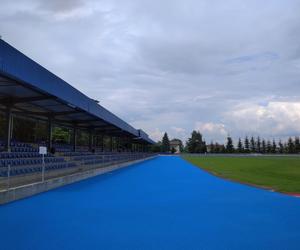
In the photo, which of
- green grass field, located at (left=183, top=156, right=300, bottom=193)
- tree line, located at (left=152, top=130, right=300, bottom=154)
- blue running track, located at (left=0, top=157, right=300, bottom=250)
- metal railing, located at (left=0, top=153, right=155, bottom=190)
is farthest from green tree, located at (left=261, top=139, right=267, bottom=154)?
blue running track, located at (left=0, top=157, right=300, bottom=250)

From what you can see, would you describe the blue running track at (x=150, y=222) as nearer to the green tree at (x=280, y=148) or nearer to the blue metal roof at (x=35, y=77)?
the blue metal roof at (x=35, y=77)

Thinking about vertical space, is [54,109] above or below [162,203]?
above

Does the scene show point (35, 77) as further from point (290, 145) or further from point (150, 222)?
point (290, 145)

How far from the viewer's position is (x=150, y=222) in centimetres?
888

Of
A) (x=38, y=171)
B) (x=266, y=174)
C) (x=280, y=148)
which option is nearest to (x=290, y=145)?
(x=280, y=148)

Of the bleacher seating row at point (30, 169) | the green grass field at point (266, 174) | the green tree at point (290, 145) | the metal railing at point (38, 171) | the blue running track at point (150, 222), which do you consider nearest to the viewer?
the blue running track at point (150, 222)

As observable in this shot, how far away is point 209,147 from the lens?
155m

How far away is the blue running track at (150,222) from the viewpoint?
6875 millimetres

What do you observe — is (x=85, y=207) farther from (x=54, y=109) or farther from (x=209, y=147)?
(x=209, y=147)

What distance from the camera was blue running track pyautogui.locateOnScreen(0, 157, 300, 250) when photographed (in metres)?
6.88

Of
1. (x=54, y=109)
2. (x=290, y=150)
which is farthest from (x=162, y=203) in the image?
(x=290, y=150)

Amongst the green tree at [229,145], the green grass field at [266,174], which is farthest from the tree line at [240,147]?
the green grass field at [266,174]

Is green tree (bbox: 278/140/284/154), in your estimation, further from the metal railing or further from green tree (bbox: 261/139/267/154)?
the metal railing

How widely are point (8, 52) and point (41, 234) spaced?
7936mm
